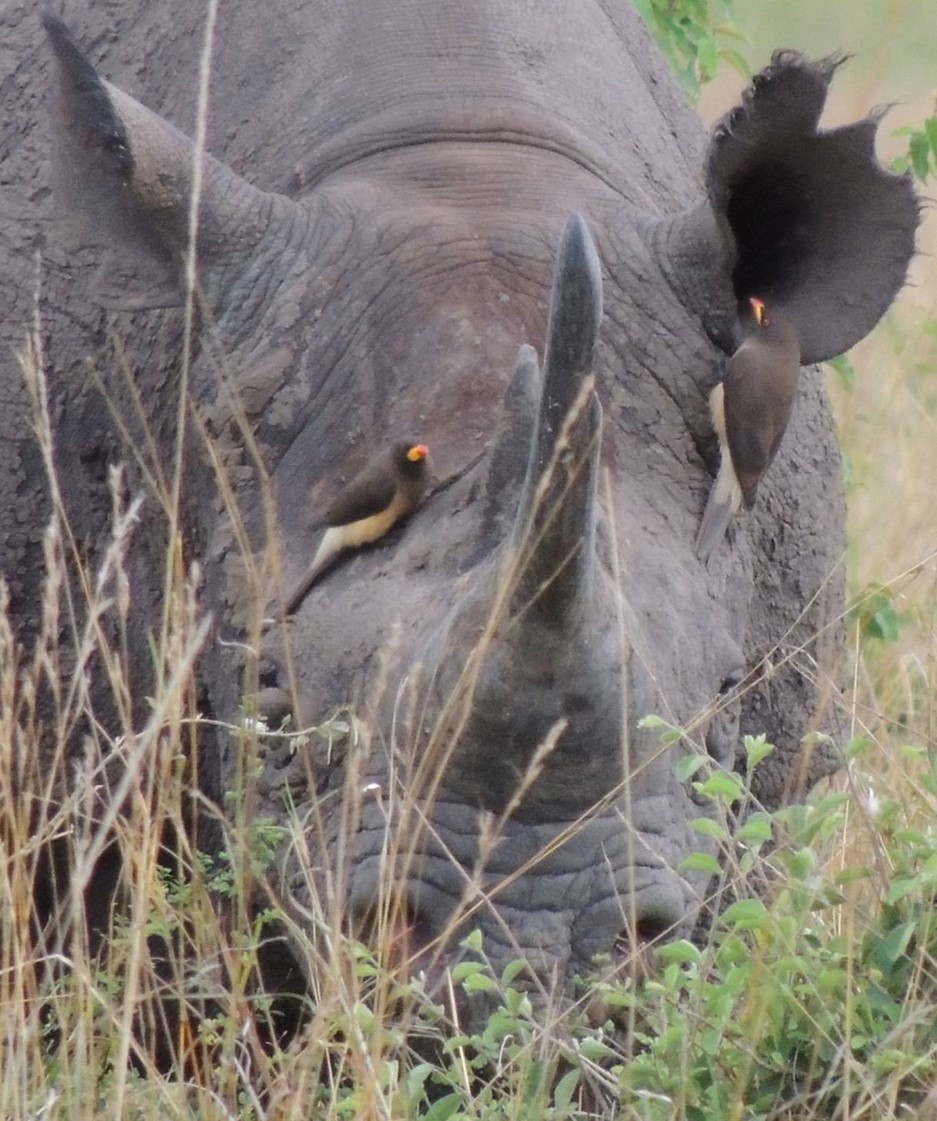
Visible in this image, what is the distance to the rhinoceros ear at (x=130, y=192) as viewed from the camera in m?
3.97

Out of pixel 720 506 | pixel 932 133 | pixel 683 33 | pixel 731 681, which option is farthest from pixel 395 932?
pixel 683 33

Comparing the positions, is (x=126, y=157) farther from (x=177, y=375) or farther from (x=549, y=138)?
(x=549, y=138)

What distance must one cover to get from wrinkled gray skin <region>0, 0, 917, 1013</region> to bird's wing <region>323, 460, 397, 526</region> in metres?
0.07

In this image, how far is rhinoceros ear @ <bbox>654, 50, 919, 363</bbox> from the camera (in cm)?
413

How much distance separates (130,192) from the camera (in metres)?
4.05

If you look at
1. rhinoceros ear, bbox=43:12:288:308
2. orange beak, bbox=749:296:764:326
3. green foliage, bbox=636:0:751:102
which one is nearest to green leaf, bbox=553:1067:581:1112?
orange beak, bbox=749:296:764:326

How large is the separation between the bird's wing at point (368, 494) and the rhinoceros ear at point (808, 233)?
29.9 inches

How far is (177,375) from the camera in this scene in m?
4.36

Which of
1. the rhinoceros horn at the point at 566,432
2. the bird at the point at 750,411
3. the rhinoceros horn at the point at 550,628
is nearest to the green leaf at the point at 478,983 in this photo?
the rhinoceros horn at the point at 550,628

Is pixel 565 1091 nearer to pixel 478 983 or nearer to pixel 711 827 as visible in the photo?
pixel 478 983

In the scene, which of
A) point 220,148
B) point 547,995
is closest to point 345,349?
point 220,148

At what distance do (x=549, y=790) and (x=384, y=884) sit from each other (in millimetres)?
269

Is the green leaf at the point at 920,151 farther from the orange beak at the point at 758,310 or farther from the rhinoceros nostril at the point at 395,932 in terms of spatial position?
the rhinoceros nostril at the point at 395,932

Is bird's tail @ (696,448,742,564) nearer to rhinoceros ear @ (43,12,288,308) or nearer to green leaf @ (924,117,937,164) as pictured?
rhinoceros ear @ (43,12,288,308)
